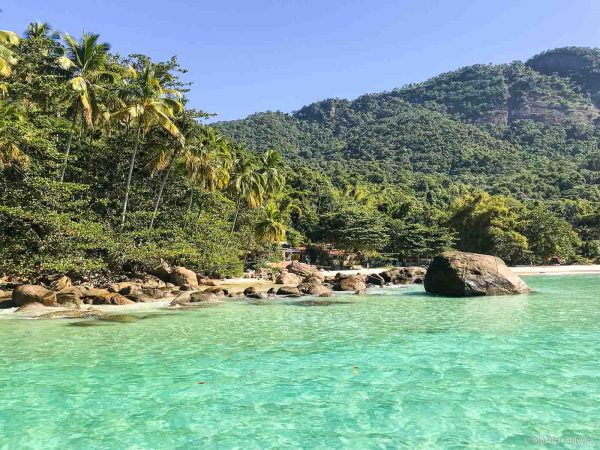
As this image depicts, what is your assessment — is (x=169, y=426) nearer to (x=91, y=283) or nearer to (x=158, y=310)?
(x=158, y=310)

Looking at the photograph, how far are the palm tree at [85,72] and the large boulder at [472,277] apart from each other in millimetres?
22331

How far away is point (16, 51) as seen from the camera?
86.1 ft

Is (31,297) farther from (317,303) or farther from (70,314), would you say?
(317,303)

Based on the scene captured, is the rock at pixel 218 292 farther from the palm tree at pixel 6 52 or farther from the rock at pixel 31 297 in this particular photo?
the palm tree at pixel 6 52

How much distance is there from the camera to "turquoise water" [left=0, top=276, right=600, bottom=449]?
653 cm

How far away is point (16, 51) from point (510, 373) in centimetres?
2970

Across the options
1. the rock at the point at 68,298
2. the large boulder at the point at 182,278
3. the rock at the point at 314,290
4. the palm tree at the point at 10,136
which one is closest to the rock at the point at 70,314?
the rock at the point at 68,298

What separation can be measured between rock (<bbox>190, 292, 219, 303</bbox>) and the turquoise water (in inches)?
315

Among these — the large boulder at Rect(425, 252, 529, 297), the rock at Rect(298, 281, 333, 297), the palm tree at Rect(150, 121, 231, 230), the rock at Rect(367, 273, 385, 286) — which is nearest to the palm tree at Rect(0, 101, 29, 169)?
the palm tree at Rect(150, 121, 231, 230)

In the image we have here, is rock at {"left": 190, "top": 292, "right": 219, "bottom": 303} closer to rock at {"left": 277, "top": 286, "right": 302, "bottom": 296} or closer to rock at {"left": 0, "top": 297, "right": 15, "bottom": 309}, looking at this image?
rock at {"left": 277, "top": 286, "right": 302, "bottom": 296}

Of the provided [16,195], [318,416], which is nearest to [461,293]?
[318,416]

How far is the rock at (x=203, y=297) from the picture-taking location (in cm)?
2397

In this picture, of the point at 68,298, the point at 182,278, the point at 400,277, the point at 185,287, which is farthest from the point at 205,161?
the point at 400,277

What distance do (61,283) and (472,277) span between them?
2237 cm
